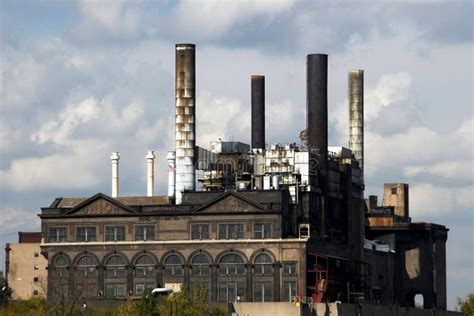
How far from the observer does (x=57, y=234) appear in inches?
5600

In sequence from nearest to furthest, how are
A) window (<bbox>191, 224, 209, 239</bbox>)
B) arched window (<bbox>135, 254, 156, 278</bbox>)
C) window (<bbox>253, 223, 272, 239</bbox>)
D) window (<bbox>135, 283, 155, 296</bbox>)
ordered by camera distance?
1. window (<bbox>253, 223, 272, 239</bbox>)
2. window (<bbox>191, 224, 209, 239</bbox>)
3. window (<bbox>135, 283, 155, 296</bbox>)
4. arched window (<bbox>135, 254, 156, 278</bbox>)

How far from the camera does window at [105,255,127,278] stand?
14125 cm

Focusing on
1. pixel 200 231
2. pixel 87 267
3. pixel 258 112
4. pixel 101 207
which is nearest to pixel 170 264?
pixel 200 231

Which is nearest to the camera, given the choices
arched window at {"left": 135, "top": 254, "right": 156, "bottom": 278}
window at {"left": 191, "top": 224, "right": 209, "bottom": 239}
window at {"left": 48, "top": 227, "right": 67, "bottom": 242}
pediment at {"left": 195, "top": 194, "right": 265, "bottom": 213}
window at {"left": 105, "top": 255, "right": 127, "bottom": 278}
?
pediment at {"left": 195, "top": 194, "right": 265, "bottom": 213}

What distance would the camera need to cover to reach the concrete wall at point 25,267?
7279 inches

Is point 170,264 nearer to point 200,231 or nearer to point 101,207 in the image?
point 200,231

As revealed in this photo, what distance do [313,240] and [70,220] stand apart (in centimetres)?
2219

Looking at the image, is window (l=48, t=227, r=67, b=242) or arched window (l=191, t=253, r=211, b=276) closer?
arched window (l=191, t=253, r=211, b=276)

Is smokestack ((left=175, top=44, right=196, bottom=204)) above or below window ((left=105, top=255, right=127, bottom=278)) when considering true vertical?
above

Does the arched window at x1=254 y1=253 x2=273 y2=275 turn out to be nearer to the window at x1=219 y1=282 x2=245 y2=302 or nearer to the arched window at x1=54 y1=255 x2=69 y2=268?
the window at x1=219 y1=282 x2=245 y2=302

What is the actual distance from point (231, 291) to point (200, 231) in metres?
6.02

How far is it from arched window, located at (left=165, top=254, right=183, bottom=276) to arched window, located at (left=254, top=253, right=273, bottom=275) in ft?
22.9

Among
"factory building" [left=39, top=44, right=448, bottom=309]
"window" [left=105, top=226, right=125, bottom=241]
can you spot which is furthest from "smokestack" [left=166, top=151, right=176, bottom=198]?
"window" [left=105, top=226, right=125, bottom=241]

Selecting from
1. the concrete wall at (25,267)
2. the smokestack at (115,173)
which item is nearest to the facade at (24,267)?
the concrete wall at (25,267)
